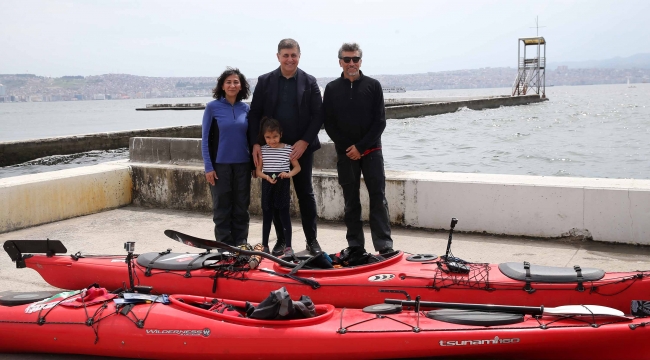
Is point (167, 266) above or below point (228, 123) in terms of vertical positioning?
below

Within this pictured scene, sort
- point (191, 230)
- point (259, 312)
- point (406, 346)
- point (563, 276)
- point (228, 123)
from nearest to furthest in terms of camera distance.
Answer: point (406, 346), point (259, 312), point (563, 276), point (228, 123), point (191, 230)

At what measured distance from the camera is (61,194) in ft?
25.6

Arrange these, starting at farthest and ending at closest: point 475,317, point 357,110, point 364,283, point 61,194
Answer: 1. point 61,194
2. point 357,110
3. point 364,283
4. point 475,317

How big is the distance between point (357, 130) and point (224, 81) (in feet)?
4.00

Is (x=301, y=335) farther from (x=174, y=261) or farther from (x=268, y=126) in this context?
(x=268, y=126)

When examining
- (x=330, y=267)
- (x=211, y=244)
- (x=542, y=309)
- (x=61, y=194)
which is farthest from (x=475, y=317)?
(x=61, y=194)

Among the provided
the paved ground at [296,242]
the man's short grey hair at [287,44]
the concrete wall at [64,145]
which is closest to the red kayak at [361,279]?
the paved ground at [296,242]

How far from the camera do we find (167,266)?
16.3 ft

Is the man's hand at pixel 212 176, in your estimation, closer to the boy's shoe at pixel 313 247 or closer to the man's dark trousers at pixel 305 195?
the man's dark trousers at pixel 305 195

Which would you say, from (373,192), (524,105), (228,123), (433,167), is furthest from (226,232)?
(524,105)

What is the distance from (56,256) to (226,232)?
142 cm

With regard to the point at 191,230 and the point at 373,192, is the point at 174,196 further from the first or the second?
the point at 373,192

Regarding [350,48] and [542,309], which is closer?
[542,309]

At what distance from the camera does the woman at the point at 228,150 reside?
5738 mm
